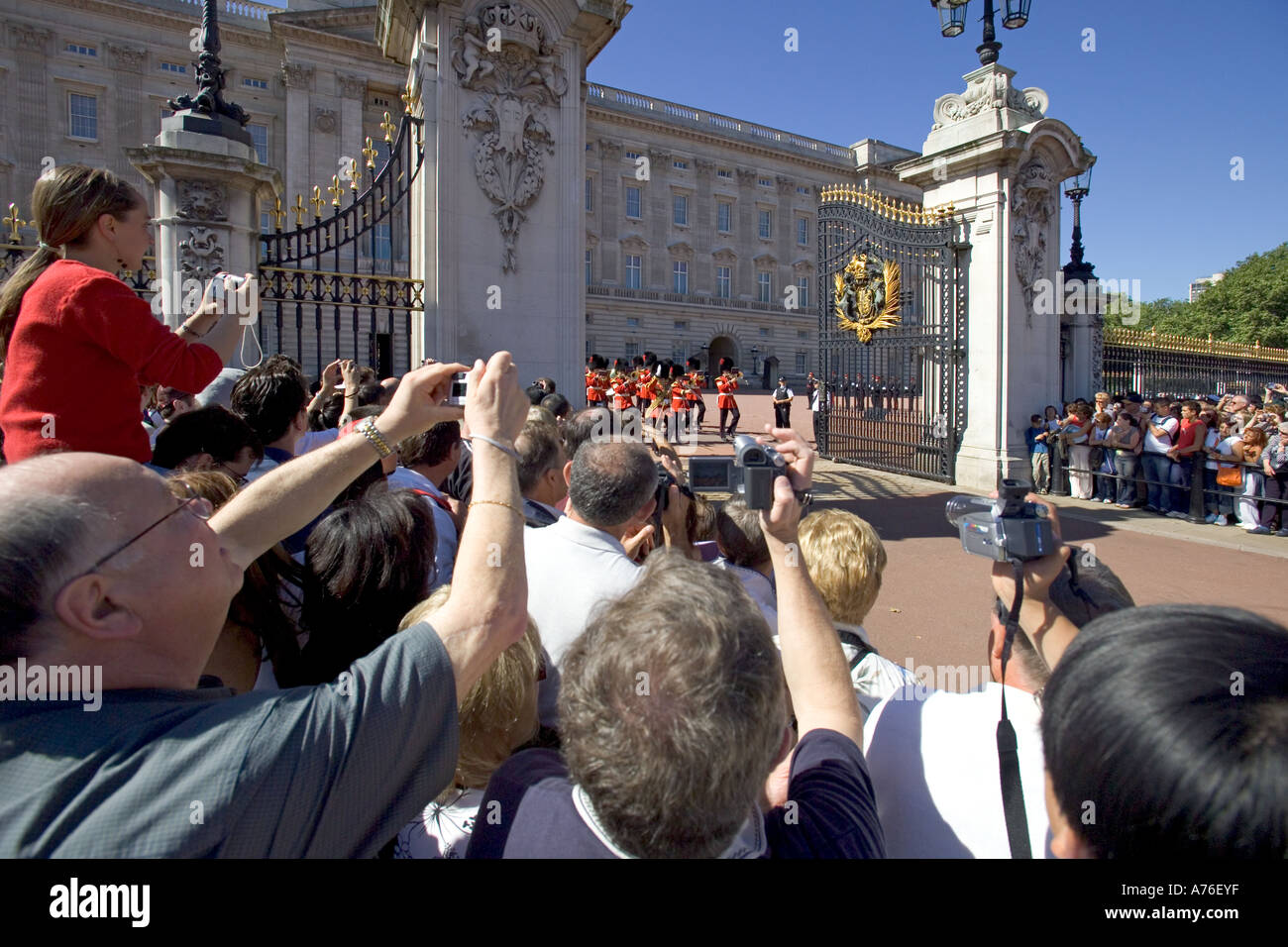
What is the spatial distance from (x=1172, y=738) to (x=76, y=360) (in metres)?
3.11

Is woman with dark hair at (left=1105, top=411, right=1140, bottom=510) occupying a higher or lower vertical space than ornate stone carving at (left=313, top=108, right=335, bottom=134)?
lower

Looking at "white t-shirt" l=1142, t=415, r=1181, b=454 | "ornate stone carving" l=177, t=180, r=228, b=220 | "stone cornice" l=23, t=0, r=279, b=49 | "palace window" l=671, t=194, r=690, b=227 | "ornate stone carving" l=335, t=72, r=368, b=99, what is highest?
"stone cornice" l=23, t=0, r=279, b=49

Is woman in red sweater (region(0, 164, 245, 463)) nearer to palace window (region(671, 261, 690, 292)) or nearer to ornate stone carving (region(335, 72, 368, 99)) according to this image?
ornate stone carving (region(335, 72, 368, 99))

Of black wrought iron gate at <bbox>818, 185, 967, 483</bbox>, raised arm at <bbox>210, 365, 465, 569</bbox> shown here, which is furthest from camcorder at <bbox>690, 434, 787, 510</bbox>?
black wrought iron gate at <bbox>818, 185, 967, 483</bbox>

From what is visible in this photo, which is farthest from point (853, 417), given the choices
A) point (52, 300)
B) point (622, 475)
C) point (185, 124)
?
point (52, 300)

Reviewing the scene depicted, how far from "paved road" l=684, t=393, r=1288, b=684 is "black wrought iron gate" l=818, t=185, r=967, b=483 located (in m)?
1.48

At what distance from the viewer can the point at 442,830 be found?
1758mm

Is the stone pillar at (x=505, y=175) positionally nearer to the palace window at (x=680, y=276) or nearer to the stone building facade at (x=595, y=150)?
the stone building facade at (x=595, y=150)

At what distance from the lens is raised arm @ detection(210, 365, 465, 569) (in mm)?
1646

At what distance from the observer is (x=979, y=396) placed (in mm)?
11750

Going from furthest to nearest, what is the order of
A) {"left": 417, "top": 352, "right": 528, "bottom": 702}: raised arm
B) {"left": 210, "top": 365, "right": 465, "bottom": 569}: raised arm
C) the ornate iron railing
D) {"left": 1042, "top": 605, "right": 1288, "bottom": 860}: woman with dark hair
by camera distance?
the ornate iron railing, {"left": 210, "top": 365, "right": 465, "bottom": 569}: raised arm, {"left": 417, "top": 352, "right": 528, "bottom": 702}: raised arm, {"left": 1042, "top": 605, "right": 1288, "bottom": 860}: woman with dark hair

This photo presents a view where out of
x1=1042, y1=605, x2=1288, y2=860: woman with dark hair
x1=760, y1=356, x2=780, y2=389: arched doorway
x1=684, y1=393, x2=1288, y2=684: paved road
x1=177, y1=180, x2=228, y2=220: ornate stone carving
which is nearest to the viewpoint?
x1=1042, y1=605, x2=1288, y2=860: woman with dark hair

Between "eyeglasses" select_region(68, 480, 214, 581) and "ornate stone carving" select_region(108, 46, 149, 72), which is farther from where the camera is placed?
"ornate stone carving" select_region(108, 46, 149, 72)

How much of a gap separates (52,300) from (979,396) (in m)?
11.6
